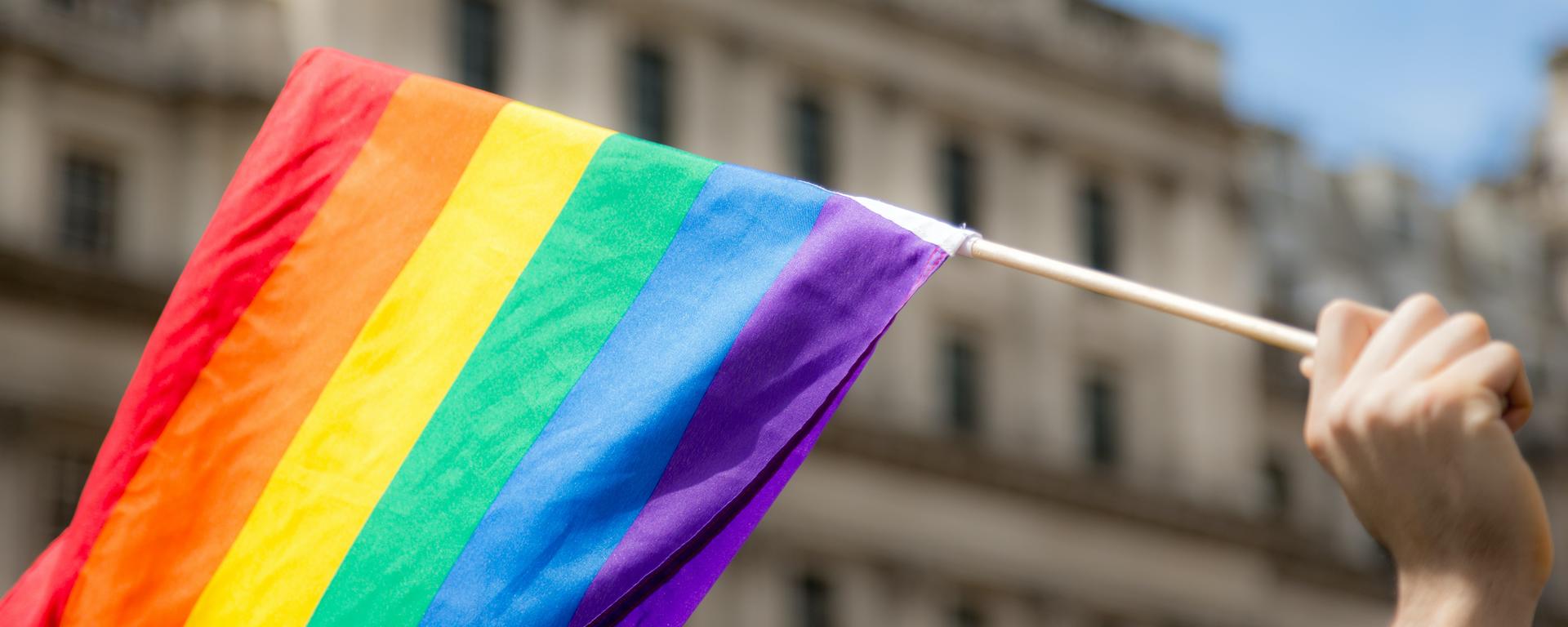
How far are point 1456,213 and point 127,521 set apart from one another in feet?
153

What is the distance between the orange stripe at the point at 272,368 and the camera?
495cm

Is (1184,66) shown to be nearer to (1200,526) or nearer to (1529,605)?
(1200,526)

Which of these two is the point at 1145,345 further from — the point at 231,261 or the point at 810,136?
the point at 231,261

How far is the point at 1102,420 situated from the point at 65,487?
1710cm

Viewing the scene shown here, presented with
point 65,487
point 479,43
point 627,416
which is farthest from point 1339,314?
point 479,43

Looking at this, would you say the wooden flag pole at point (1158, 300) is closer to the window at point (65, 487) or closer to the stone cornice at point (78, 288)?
the window at point (65, 487)

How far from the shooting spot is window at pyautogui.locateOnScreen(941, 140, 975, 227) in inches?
1503

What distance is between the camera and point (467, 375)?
16.8 feet

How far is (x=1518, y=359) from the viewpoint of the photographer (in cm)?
284

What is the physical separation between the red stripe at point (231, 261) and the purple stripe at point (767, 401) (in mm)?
1034

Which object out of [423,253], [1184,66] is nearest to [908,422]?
[1184,66]

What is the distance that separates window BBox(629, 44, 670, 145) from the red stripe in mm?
29090

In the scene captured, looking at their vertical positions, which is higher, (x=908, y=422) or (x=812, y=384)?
(x=908, y=422)

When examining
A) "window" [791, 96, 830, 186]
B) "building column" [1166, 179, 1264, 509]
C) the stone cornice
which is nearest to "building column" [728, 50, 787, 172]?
"window" [791, 96, 830, 186]
